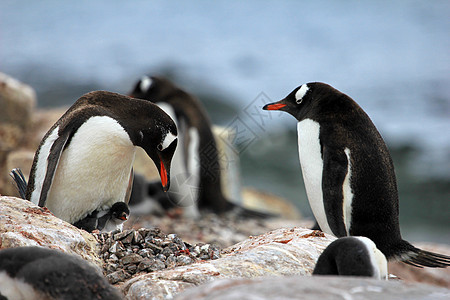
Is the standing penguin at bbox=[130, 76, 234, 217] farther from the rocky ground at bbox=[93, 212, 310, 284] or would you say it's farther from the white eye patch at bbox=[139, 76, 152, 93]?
the rocky ground at bbox=[93, 212, 310, 284]

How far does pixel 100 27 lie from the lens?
116ft

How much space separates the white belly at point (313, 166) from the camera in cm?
422

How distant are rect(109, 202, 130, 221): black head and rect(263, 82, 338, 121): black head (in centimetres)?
152

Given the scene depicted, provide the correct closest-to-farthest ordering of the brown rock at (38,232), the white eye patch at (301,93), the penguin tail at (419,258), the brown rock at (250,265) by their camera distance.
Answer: the brown rock at (250,265) < the brown rock at (38,232) < the penguin tail at (419,258) < the white eye patch at (301,93)

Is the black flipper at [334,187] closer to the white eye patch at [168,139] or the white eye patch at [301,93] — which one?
the white eye patch at [301,93]

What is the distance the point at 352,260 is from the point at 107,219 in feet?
6.66

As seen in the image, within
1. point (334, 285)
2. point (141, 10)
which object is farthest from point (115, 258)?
point (141, 10)

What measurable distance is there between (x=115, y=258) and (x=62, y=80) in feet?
63.9

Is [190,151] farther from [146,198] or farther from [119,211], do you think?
[119,211]

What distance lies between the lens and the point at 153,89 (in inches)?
305

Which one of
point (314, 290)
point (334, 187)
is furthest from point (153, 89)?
point (314, 290)

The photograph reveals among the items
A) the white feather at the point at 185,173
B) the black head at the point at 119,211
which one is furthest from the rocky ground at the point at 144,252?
the white feather at the point at 185,173

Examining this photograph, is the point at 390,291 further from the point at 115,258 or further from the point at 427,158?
the point at 427,158

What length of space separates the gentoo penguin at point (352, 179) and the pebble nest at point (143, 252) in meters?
1.06
